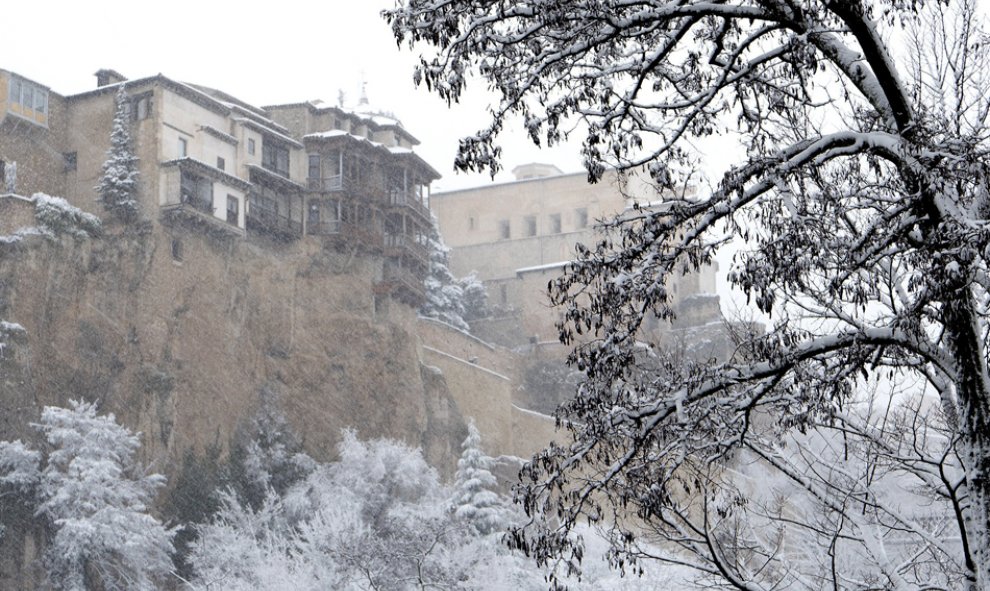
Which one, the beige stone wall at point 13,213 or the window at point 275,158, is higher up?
the window at point 275,158

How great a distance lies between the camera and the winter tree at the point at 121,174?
37375 mm

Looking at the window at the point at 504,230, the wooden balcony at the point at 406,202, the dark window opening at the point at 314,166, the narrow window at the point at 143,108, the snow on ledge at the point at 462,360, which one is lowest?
the snow on ledge at the point at 462,360

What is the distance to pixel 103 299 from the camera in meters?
36.0

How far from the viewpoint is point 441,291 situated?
54156 millimetres

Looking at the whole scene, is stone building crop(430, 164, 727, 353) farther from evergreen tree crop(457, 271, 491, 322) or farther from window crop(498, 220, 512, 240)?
evergreen tree crop(457, 271, 491, 322)

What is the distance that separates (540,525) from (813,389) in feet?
6.34

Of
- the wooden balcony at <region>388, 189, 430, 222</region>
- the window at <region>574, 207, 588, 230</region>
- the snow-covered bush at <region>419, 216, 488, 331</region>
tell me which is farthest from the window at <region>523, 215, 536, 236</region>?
the wooden balcony at <region>388, 189, 430, 222</region>

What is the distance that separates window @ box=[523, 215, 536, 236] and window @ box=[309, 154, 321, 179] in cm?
2340

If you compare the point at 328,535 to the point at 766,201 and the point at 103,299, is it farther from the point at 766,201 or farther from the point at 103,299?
the point at 766,201

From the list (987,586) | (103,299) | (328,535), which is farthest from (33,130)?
(987,586)

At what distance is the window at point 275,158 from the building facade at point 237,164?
0.15 feet

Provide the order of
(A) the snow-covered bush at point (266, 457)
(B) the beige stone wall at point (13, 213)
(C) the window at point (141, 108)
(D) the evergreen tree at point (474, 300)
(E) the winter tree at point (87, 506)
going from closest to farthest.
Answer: (E) the winter tree at point (87, 506) < (B) the beige stone wall at point (13, 213) < (A) the snow-covered bush at point (266, 457) < (C) the window at point (141, 108) < (D) the evergreen tree at point (474, 300)

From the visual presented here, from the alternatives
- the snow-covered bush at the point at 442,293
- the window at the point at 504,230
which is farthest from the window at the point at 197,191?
the window at the point at 504,230

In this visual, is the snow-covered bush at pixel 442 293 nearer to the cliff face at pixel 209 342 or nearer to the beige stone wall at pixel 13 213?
the cliff face at pixel 209 342
